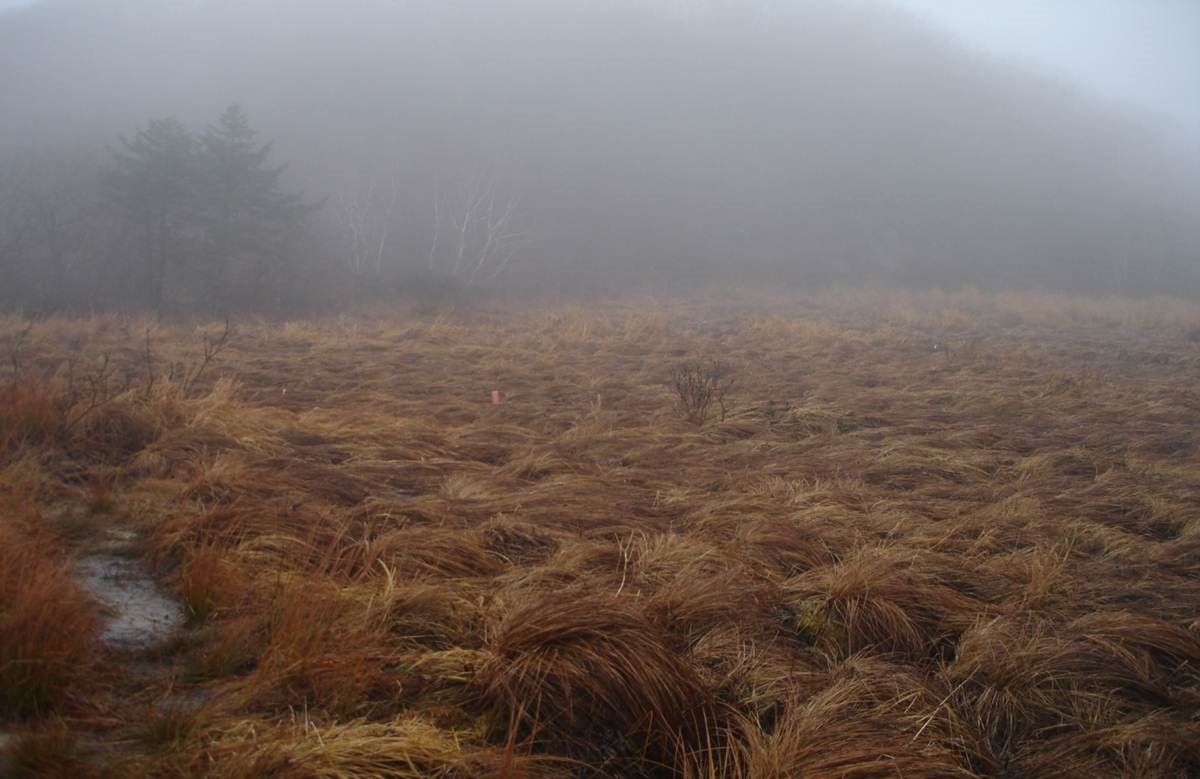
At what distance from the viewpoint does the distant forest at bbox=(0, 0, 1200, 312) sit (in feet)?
67.4

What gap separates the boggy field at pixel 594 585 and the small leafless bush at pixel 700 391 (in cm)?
13

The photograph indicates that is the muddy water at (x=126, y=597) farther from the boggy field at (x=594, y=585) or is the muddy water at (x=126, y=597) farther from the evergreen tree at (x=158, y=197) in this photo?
the evergreen tree at (x=158, y=197)

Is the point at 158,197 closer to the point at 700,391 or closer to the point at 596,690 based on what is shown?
the point at 700,391

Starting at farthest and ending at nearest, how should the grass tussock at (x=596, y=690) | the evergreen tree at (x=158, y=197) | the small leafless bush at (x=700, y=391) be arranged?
the evergreen tree at (x=158, y=197) < the small leafless bush at (x=700, y=391) < the grass tussock at (x=596, y=690)

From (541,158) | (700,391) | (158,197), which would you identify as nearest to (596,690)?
(700,391)

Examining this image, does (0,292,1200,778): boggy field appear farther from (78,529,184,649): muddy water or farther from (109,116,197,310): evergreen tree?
(109,116,197,310): evergreen tree

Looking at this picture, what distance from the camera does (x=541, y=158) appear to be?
33.9m

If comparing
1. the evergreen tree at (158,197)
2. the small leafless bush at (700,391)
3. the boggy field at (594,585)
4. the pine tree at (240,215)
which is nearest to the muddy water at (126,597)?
the boggy field at (594,585)

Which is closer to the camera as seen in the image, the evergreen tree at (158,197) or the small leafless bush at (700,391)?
the small leafless bush at (700,391)

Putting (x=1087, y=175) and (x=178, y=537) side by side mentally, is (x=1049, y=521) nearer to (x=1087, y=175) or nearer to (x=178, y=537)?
(x=178, y=537)

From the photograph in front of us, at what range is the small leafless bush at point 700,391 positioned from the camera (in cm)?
642

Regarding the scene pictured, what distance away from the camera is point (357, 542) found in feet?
10.7

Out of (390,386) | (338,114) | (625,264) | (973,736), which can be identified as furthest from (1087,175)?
(973,736)

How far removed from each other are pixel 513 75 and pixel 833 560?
4008 centimetres
